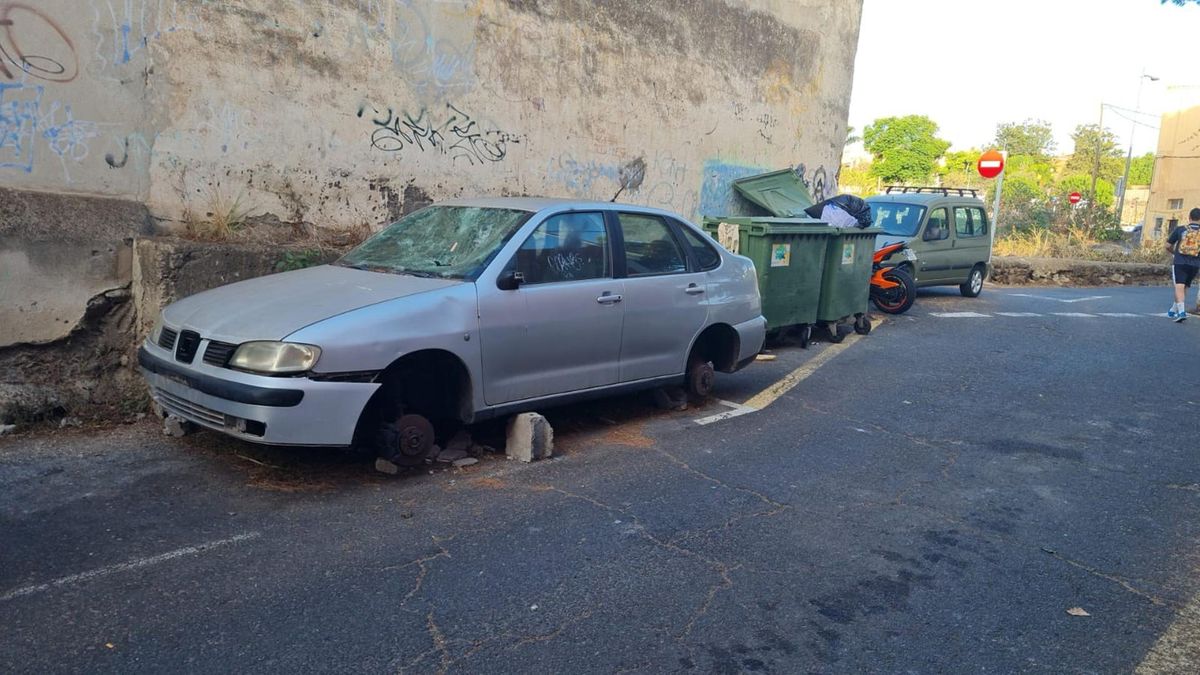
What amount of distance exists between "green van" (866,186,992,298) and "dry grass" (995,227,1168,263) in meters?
9.61

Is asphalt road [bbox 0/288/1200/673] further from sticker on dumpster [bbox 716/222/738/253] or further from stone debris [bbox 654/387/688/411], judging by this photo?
sticker on dumpster [bbox 716/222/738/253]

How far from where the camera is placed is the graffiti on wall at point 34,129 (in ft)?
22.0

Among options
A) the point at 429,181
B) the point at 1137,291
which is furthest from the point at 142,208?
the point at 1137,291

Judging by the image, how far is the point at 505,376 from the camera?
5.81 m

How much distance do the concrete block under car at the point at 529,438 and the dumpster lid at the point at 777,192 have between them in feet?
31.3

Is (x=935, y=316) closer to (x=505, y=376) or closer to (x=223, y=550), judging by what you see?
(x=505, y=376)


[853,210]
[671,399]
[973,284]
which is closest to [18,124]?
[671,399]

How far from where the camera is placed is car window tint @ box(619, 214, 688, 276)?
264 inches

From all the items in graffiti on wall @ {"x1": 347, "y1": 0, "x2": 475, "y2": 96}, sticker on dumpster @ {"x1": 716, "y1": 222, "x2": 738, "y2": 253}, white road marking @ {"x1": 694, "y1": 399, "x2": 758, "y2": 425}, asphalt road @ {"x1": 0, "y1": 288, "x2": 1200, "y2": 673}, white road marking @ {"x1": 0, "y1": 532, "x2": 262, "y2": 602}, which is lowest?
white road marking @ {"x1": 0, "y1": 532, "x2": 262, "y2": 602}

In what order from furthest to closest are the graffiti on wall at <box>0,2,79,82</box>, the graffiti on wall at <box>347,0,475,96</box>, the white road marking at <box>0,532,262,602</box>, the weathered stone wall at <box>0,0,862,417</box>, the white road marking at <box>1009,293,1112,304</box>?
the white road marking at <box>1009,293,1112,304</box>
the graffiti on wall at <box>347,0,475,96</box>
the weathered stone wall at <box>0,0,862,417</box>
the graffiti on wall at <box>0,2,79,82</box>
the white road marking at <box>0,532,262,602</box>

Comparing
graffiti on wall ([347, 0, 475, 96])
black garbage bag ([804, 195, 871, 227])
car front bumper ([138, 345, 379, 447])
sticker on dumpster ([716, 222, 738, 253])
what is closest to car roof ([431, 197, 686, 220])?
car front bumper ([138, 345, 379, 447])

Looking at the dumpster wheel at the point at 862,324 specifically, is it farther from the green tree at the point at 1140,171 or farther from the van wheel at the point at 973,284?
the green tree at the point at 1140,171

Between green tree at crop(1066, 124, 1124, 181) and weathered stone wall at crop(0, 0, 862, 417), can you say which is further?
green tree at crop(1066, 124, 1124, 181)

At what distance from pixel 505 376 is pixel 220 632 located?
2532 mm
